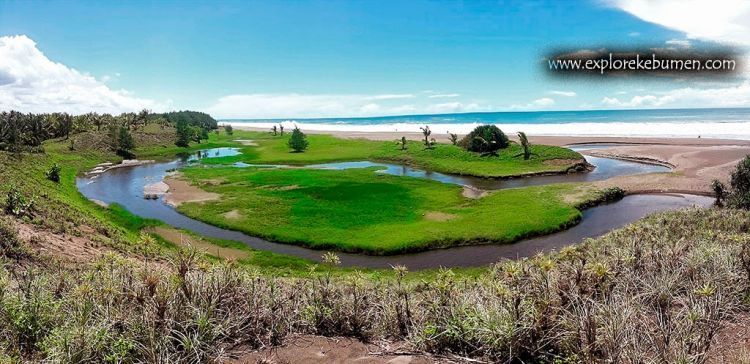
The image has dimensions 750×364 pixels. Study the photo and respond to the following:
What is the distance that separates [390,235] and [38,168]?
138ft

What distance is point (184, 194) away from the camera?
1694 inches

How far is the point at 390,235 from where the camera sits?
28.0m

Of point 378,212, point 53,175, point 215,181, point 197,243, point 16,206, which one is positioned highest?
point 53,175

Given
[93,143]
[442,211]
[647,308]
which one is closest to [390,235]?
[442,211]

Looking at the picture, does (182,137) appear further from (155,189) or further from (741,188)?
(741,188)

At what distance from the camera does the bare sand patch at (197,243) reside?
84.5 ft

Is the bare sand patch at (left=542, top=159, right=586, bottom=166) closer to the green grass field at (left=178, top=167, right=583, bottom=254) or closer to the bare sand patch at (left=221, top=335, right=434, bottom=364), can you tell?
the green grass field at (left=178, top=167, right=583, bottom=254)

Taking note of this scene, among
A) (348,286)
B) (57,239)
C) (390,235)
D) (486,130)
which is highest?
(486,130)

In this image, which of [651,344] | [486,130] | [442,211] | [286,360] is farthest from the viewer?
[486,130]

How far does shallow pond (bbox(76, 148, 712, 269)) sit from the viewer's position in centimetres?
2500

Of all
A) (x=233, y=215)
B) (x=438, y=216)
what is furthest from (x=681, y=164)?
(x=233, y=215)

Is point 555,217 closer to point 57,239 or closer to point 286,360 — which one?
point 286,360

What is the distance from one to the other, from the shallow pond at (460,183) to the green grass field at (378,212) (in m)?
0.86

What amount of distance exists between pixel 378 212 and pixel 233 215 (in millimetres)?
11598
